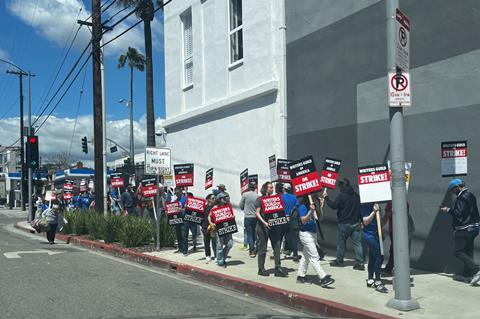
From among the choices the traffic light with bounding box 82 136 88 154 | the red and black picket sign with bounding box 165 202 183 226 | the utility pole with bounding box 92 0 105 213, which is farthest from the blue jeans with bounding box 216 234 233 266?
the traffic light with bounding box 82 136 88 154

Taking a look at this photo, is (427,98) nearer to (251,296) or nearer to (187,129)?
(251,296)

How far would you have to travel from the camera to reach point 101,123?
18.5 meters

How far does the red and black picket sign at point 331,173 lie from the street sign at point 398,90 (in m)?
3.48

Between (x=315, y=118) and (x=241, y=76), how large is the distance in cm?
366

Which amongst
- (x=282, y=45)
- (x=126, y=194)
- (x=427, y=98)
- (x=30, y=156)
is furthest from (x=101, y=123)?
(x=427, y=98)

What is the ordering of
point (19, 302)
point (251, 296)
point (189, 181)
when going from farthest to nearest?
point (189, 181), point (251, 296), point (19, 302)

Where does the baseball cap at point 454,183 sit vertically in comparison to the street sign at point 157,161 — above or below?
below

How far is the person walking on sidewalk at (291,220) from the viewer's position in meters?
9.68

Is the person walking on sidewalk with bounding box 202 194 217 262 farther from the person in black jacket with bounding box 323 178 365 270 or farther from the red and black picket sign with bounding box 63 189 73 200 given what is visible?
the red and black picket sign with bounding box 63 189 73 200

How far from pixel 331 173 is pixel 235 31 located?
693 centimetres

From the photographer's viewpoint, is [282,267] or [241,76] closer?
[282,267]

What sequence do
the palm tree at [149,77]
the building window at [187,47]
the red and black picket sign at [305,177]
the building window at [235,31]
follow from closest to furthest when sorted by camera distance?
the red and black picket sign at [305,177], the building window at [235,31], the building window at [187,47], the palm tree at [149,77]

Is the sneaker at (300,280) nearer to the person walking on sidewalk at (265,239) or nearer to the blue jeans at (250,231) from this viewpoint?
the person walking on sidewalk at (265,239)

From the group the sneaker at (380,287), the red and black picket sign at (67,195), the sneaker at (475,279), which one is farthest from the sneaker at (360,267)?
the red and black picket sign at (67,195)
